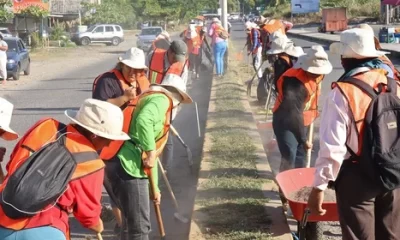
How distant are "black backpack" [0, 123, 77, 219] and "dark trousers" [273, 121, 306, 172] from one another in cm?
369

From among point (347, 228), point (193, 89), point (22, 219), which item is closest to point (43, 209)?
point (22, 219)

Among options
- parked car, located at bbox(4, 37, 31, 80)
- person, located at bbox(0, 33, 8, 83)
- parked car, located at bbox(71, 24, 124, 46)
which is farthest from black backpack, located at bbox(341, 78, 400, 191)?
parked car, located at bbox(71, 24, 124, 46)

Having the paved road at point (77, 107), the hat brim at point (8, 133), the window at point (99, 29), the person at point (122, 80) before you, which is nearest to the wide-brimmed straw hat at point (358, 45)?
the hat brim at point (8, 133)

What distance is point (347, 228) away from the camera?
4195 mm

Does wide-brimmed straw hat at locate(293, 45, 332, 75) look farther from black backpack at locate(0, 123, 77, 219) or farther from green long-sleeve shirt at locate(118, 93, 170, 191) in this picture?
black backpack at locate(0, 123, 77, 219)

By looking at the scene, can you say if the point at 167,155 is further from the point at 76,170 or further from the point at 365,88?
the point at 76,170

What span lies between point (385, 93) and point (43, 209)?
2005mm

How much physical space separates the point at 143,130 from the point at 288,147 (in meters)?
2.34

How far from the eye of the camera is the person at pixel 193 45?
19.1 meters

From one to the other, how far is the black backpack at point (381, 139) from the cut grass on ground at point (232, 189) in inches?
69.3

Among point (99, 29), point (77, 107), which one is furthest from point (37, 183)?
point (99, 29)

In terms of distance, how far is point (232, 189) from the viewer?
7.15 m

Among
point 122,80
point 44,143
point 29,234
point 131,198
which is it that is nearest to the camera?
point 29,234

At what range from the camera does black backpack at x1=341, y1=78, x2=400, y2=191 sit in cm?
396
